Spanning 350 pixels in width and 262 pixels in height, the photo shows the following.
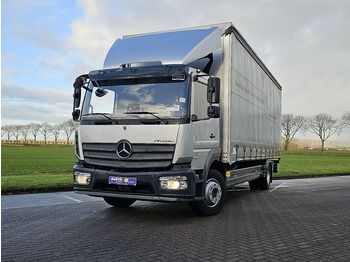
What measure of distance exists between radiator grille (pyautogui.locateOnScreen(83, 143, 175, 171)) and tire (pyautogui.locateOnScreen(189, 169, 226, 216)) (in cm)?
121

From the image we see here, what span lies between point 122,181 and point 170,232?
4.18ft

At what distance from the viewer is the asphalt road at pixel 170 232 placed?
4.46 meters

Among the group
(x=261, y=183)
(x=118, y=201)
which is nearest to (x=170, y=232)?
(x=118, y=201)

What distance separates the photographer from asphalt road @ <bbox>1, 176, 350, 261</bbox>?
14.6 ft

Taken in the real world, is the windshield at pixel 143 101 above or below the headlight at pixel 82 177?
above

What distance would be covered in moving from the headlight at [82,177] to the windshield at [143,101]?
1.12 metres

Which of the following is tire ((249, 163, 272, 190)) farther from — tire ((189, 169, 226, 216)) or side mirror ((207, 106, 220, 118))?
side mirror ((207, 106, 220, 118))

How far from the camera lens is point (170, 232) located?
225 inches

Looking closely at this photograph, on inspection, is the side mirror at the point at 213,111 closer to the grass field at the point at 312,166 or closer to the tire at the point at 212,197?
the tire at the point at 212,197

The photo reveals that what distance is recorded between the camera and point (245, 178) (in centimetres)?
970

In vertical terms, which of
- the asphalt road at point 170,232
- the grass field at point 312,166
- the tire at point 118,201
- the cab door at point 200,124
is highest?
the cab door at point 200,124

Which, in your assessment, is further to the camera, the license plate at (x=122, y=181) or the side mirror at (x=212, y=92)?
the side mirror at (x=212, y=92)

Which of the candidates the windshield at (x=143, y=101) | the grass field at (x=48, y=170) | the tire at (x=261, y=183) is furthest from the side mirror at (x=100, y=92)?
the tire at (x=261, y=183)

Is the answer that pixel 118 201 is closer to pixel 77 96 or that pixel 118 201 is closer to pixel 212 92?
pixel 77 96
